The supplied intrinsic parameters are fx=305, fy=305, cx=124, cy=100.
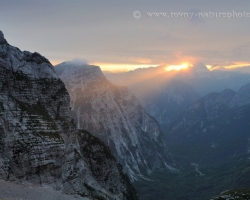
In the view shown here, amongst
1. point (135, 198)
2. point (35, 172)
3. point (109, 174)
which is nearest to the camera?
point (35, 172)

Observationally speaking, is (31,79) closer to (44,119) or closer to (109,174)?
(44,119)

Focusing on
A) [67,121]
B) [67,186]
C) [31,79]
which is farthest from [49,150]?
[31,79]

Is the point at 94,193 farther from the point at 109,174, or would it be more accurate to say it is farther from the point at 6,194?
the point at 6,194

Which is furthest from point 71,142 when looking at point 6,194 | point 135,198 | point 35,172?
point 135,198

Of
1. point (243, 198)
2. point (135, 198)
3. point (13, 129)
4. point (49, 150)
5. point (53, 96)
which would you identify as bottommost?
point (135, 198)

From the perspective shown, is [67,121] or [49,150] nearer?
[49,150]

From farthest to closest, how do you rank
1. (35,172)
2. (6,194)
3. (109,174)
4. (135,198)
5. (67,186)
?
1. (135,198)
2. (109,174)
3. (67,186)
4. (35,172)
5. (6,194)

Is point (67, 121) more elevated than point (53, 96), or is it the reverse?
point (53, 96)
